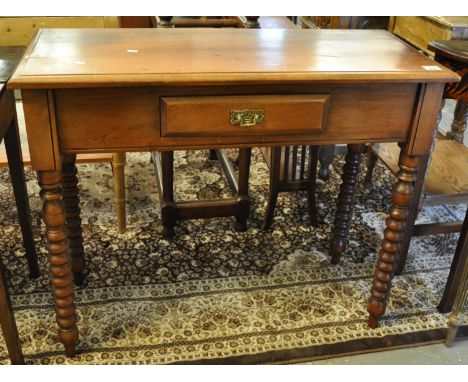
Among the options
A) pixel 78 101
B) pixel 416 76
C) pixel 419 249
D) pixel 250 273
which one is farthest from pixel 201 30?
pixel 419 249

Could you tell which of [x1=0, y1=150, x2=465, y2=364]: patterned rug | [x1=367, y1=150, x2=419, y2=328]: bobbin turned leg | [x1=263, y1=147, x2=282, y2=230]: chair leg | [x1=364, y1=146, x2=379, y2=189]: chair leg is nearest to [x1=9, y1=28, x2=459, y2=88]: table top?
[x1=367, y1=150, x2=419, y2=328]: bobbin turned leg

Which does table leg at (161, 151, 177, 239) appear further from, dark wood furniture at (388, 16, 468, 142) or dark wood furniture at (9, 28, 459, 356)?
dark wood furniture at (388, 16, 468, 142)

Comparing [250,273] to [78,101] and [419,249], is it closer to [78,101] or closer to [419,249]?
[419,249]

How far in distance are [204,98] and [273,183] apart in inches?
35.3

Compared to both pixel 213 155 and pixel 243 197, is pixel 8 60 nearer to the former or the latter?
pixel 243 197

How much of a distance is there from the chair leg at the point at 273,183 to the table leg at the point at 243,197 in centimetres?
9

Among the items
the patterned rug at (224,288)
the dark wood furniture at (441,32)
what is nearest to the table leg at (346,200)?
the patterned rug at (224,288)

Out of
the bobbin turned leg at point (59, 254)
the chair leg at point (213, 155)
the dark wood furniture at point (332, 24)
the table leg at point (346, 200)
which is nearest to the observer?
the bobbin turned leg at point (59, 254)

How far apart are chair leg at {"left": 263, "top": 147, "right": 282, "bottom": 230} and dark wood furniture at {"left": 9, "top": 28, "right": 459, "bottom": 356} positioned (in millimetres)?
562

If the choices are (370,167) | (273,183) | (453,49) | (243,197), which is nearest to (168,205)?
(243,197)

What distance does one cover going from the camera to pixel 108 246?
2.14m

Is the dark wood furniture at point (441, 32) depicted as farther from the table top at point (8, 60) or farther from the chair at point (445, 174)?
the table top at point (8, 60)

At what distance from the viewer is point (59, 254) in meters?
1.46

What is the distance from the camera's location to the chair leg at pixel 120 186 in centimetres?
210
